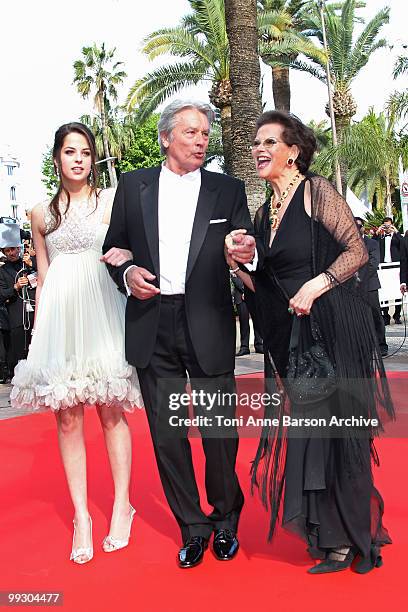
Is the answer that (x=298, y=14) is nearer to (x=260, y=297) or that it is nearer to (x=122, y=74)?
(x=122, y=74)

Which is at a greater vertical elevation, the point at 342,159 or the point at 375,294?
the point at 342,159

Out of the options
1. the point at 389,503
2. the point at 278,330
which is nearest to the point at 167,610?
the point at 278,330

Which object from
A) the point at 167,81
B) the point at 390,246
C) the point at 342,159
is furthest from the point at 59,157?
the point at 342,159

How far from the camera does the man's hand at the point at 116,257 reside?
3420 millimetres

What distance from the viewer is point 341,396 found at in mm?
3227

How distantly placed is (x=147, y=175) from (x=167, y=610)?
6.20 feet

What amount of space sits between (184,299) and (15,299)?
715 cm

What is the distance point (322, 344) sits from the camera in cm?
322

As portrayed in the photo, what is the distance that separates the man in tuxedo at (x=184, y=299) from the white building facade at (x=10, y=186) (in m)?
73.4

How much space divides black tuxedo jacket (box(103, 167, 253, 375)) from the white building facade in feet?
241

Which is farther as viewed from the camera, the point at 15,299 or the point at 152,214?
the point at 15,299

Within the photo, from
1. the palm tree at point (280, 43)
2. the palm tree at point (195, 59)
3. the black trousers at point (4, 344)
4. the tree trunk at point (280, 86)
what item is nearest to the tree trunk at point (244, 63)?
the black trousers at point (4, 344)

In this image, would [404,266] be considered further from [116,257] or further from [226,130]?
[226,130]

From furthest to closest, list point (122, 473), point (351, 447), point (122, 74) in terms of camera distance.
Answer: point (122, 74)
point (122, 473)
point (351, 447)
